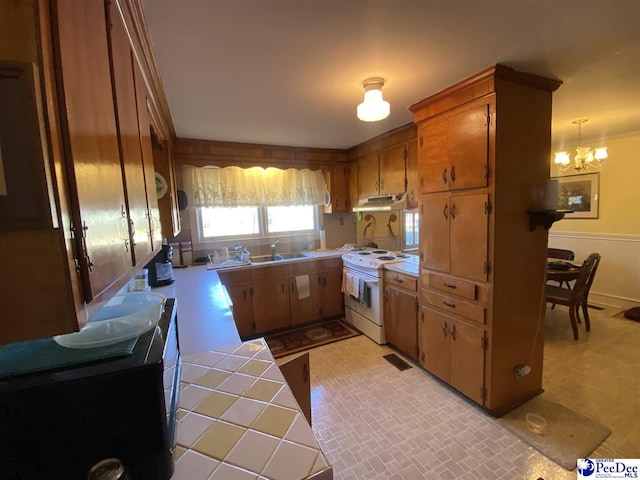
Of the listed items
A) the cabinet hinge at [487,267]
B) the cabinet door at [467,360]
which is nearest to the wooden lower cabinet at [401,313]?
the cabinet door at [467,360]

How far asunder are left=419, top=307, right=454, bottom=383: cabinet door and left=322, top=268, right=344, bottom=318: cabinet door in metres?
1.38

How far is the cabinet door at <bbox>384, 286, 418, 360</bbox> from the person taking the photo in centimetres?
260

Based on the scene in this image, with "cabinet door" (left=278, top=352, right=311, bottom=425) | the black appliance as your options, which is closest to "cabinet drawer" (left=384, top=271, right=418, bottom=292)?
"cabinet door" (left=278, top=352, right=311, bottom=425)

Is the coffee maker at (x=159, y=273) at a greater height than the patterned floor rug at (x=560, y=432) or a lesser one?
greater

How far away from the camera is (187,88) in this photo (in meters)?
1.88

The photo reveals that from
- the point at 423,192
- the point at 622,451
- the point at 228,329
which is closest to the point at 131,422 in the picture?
the point at 228,329

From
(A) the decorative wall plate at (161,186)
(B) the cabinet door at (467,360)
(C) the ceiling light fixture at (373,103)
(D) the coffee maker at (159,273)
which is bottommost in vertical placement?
(B) the cabinet door at (467,360)

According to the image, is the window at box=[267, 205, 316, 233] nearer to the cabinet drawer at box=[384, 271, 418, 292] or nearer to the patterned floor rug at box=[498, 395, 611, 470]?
the cabinet drawer at box=[384, 271, 418, 292]

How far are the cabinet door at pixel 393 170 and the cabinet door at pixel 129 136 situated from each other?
2505 mm

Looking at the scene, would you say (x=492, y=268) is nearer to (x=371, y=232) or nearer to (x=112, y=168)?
(x=112, y=168)

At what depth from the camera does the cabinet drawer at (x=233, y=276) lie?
3127 mm

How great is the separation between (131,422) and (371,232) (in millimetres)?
3999

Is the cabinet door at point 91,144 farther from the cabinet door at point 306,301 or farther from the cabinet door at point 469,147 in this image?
the cabinet door at point 306,301

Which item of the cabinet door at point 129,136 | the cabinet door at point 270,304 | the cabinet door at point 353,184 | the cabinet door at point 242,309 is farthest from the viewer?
the cabinet door at point 353,184
